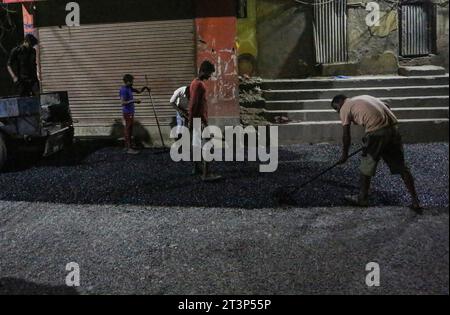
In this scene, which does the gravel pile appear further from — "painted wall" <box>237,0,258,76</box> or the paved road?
"painted wall" <box>237,0,258,76</box>

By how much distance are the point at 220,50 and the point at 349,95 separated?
328 centimetres

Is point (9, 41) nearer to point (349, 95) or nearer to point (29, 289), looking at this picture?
point (349, 95)

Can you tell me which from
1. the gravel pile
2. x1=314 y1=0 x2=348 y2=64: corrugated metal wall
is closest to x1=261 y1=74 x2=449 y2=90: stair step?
x1=314 y1=0 x2=348 y2=64: corrugated metal wall

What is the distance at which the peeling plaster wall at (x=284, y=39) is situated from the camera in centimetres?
1291

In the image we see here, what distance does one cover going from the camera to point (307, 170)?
8.69 metres

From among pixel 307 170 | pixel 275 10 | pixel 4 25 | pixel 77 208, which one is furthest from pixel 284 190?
pixel 4 25

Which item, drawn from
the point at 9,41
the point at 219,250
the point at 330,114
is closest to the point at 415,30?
the point at 330,114

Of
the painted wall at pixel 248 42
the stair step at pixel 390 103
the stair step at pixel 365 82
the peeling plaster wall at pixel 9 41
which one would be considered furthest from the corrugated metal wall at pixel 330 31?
the peeling plaster wall at pixel 9 41

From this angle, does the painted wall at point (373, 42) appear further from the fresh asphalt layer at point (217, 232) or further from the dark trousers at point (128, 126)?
the dark trousers at point (128, 126)

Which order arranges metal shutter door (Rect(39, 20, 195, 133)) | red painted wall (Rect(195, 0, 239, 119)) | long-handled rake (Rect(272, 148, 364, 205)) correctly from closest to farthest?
long-handled rake (Rect(272, 148, 364, 205)) → red painted wall (Rect(195, 0, 239, 119)) → metal shutter door (Rect(39, 20, 195, 133))

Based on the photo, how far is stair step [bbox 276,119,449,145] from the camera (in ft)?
35.0

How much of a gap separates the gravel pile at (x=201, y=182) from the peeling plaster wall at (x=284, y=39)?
341cm

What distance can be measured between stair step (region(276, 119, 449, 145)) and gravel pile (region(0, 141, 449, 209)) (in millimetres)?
472
